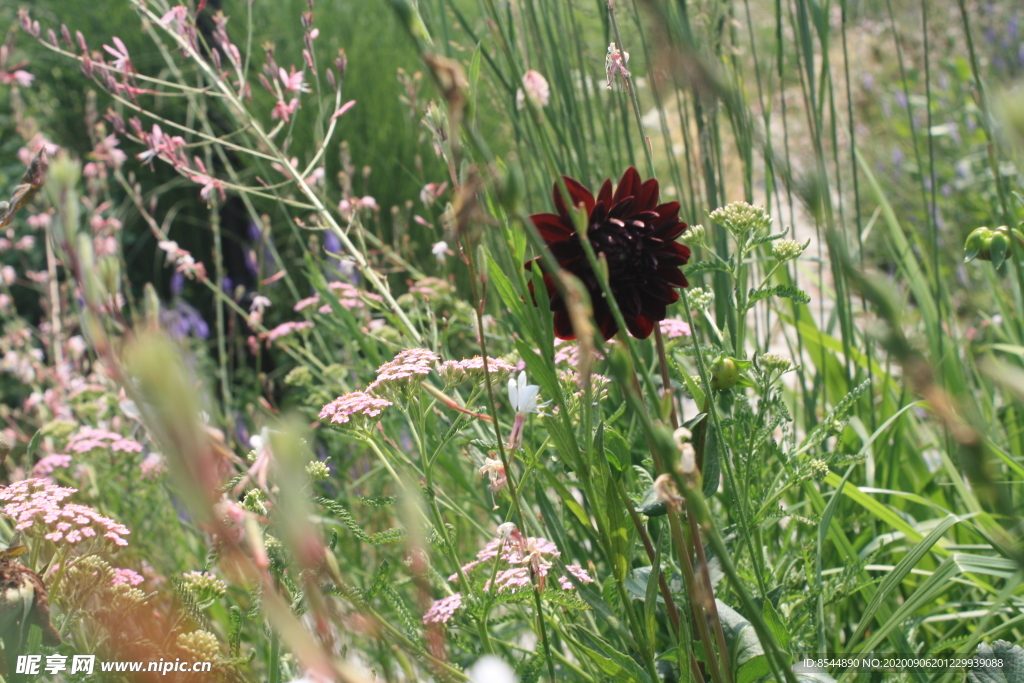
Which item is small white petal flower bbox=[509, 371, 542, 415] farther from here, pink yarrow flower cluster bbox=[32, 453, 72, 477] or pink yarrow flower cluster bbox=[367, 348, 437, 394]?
pink yarrow flower cluster bbox=[32, 453, 72, 477]

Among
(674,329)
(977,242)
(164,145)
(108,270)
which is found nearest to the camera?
(108,270)

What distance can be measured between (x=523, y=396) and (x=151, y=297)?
31cm

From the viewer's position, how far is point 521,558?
0.45 meters

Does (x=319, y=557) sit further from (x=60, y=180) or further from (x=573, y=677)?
(x=573, y=677)

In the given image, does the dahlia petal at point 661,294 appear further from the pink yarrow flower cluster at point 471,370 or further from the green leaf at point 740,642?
the green leaf at point 740,642

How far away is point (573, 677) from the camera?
68 cm

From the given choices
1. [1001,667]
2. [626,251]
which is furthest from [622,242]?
[1001,667]

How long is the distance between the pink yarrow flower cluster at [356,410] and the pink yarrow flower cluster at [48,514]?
0.64 ft

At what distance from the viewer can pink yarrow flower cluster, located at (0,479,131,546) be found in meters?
0.52

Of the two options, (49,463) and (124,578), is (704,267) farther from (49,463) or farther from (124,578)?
(49,463)

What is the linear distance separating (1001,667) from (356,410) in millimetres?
521

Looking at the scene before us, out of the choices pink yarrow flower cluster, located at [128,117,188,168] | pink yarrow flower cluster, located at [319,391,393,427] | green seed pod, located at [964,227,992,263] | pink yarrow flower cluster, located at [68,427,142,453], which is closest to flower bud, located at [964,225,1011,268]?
green seed pod, located at [964,227,992,263]

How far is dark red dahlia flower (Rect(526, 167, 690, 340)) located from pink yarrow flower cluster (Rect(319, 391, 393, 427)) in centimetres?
16

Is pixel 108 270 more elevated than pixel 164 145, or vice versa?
pixel 164 145
